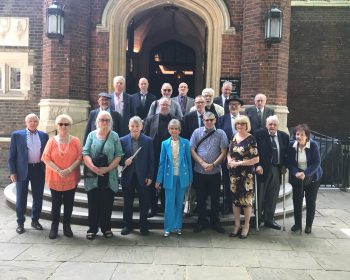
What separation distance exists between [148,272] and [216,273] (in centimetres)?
72

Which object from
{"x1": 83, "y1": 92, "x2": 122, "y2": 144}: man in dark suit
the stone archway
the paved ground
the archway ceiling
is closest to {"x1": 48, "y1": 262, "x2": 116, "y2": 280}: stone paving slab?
the paved ground

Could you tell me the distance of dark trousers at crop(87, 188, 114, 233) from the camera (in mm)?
4945

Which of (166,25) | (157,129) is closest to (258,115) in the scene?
(157,129)

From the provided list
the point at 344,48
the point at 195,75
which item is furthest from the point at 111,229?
the point at 344,48

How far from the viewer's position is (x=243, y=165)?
5.07 meters

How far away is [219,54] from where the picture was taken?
859 centimetres

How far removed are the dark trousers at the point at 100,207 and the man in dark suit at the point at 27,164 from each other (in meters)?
0.92

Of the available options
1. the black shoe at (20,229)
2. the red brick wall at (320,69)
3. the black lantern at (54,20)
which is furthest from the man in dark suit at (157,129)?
the red brick wall at (320,69)

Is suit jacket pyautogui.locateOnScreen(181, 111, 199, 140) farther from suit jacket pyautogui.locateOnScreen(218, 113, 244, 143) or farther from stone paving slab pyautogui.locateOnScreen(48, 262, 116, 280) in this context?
stone paving slab pyautogui.locateOnScreen(48, 262, 116, 280)

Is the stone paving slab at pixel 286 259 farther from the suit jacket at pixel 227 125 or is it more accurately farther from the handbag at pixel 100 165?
the handbag at pixel 100 165

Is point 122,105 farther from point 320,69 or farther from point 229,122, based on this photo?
point 320,69

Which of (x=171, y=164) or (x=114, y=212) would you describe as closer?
(x=171, y=164)

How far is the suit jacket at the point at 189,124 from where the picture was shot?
5609 mm

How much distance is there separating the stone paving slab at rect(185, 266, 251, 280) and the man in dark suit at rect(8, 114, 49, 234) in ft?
8.32
